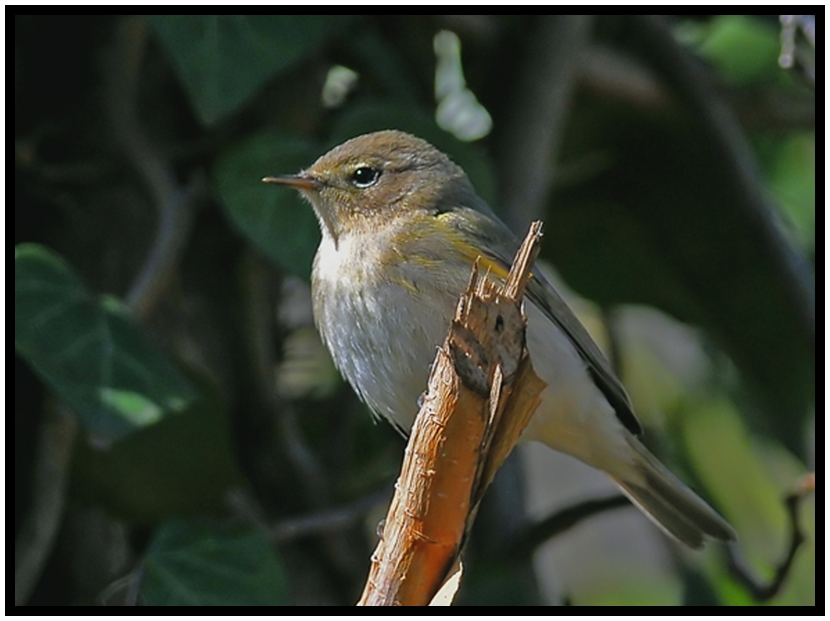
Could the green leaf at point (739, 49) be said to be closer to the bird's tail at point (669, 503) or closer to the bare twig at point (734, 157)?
the bare twig at point (734, 157)

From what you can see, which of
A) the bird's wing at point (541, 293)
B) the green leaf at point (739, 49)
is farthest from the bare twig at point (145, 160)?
the green leaf at point (739, 49)

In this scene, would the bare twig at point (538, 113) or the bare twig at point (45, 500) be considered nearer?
the bare twig at point (45, 500)

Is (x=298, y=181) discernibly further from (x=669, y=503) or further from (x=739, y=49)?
(x=739, y=49)

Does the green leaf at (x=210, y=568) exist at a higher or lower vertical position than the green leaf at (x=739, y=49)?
lower

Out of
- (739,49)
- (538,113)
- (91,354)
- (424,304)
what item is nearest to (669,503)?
(424,304)

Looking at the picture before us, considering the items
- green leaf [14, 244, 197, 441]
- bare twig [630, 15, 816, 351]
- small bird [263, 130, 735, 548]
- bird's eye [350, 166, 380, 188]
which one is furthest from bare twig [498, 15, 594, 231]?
green leaf [14, 244, 197, 441]
